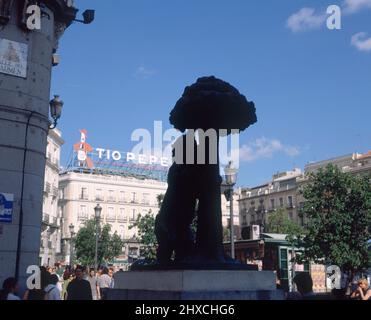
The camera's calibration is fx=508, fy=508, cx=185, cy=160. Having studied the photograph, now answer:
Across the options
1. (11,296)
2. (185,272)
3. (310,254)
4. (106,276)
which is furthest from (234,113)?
(310,254)

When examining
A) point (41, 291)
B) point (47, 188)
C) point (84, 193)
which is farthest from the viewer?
point (84, 193)

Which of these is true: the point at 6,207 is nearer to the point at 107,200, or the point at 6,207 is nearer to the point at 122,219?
the point at 107,200

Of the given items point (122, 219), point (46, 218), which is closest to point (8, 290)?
point (46, 218)

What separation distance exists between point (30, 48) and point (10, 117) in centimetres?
232

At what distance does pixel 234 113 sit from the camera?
6.35 m

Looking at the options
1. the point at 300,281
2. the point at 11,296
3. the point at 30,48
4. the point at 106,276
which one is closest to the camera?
the point at 300,281

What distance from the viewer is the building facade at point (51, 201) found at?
53250 millimetres

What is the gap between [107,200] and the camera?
78625 mm

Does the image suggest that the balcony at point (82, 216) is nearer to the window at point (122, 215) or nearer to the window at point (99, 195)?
the window at point (99, 195)

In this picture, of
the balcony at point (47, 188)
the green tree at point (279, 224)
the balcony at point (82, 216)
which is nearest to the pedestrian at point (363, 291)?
the green tree at point (279, 224)

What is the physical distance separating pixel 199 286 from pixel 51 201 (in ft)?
177

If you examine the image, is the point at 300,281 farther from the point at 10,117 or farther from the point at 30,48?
the point at 30,48

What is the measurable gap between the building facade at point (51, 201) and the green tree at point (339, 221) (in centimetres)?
3315
